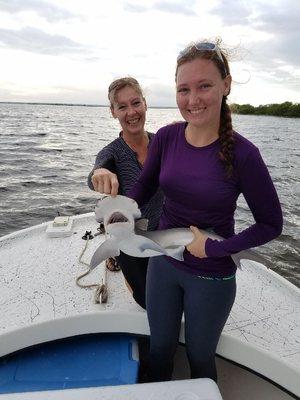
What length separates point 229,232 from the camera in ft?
8.34

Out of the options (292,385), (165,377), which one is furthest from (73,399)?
(292,385)

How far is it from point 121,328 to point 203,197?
1521mm

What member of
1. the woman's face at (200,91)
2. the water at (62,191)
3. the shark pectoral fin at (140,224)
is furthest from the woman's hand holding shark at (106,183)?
the water at (62,191)

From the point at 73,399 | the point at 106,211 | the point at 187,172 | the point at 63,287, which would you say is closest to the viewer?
the point at 73,399

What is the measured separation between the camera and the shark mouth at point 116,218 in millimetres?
2182

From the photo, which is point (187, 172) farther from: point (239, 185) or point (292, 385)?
point (292, 385)

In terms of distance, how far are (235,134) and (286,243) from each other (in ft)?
26.0

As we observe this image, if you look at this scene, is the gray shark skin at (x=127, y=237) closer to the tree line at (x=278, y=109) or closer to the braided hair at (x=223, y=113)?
the braided hair at (x=223, y=113)

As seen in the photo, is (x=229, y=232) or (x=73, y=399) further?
(x=229, y=232)

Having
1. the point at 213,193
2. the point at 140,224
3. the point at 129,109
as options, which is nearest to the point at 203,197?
the point at 213,193

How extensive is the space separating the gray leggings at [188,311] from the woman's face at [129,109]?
1.31 meters

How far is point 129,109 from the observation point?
3.39 metres

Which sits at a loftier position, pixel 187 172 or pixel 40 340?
pixel 187 172

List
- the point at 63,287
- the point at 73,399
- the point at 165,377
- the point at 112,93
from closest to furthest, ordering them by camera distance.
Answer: the point at 73,399 < the point at 165,377 < the point at 112,93 < the point at 63,287
